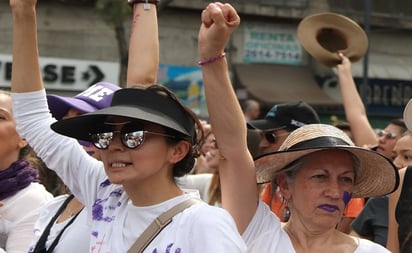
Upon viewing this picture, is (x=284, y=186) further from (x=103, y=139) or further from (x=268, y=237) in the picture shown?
(x=103, y=139)

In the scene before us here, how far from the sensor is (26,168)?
3.67m

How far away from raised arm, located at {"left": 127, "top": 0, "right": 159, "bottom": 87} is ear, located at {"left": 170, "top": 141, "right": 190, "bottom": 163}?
55cm

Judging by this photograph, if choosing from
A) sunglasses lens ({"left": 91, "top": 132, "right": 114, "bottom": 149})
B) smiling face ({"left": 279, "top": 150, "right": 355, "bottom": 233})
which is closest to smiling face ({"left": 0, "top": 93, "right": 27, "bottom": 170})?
sunglasses lens ({"left": 91, "top": 132, "right": 114, "bottom": 149})

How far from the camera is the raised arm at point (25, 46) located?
2.72 metres

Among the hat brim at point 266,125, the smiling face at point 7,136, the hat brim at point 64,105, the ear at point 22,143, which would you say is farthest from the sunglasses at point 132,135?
the hat brim at point 266,125

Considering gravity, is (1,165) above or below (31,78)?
below

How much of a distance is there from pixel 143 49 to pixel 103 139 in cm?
69

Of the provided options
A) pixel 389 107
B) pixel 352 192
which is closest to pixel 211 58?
pixel 352 192

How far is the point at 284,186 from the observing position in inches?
113

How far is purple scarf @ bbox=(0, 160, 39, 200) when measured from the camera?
3.51 meters

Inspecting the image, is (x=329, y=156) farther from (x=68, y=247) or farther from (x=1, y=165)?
(x=1, y=165)

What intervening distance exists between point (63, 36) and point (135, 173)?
50.3 feet

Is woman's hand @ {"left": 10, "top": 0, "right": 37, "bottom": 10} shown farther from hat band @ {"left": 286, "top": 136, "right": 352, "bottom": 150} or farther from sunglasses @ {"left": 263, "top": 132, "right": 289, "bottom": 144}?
sunglasses @ {"left": 263, "top": 132, "right": 289, "bottom": 144}

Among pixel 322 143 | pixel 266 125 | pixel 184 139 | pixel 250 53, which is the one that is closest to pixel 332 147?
pixel 322 143
